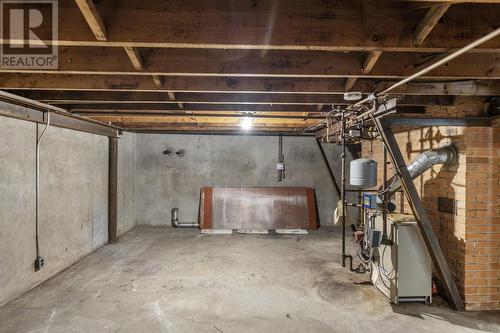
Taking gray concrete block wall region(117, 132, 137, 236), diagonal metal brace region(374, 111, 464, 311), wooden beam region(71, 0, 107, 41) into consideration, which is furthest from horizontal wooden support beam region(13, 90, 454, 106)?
gray concrete block wall region(117, 132, 137, 236)

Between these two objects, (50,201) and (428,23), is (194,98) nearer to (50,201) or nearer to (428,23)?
(428,23)

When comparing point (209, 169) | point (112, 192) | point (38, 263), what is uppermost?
point (209, 169)

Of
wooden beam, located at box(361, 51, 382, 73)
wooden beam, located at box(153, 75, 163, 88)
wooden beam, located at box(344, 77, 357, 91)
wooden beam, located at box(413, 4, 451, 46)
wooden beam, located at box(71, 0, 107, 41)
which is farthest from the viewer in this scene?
wooden beam, located at box(344, 77, 357, 91)

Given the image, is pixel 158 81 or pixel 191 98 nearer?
pixel 158 81

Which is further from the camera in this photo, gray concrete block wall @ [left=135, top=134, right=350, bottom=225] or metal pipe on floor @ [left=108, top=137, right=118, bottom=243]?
gray concrete block wall @ [left=135, top=134, right=350, bottom=225]

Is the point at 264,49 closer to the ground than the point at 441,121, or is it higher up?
higher up

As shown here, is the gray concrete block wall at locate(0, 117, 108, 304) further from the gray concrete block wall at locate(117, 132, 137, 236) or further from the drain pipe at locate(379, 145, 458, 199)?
the drain pipe at locate(379, 145, 458, 199)

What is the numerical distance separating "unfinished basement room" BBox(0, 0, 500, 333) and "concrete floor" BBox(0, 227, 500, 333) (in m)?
0.02

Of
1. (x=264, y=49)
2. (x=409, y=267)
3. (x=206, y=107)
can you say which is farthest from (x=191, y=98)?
(x=409, y=267)

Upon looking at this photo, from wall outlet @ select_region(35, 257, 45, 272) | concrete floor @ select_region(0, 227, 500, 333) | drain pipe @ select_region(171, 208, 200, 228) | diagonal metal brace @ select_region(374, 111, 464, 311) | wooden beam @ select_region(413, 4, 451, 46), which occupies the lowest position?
concrete floor @ select_region(0, 227, 500, 333)

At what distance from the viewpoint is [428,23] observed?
1.55 meters

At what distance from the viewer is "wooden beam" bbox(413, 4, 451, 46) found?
1447mm

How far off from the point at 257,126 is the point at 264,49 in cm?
369

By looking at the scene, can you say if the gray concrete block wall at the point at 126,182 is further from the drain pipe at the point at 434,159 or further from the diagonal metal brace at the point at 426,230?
the drain pipe at the point at 434,159
